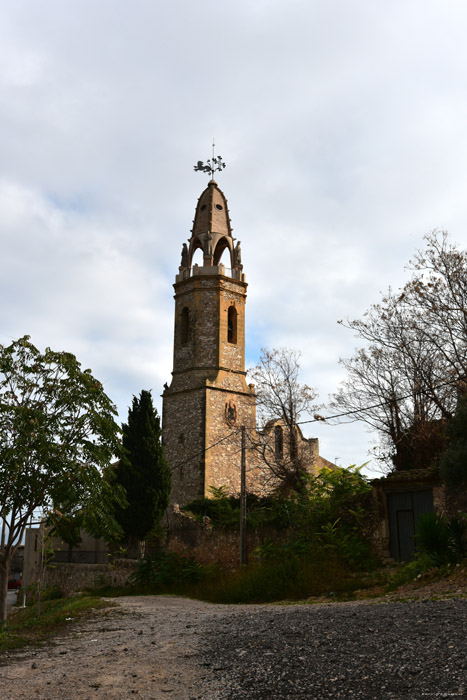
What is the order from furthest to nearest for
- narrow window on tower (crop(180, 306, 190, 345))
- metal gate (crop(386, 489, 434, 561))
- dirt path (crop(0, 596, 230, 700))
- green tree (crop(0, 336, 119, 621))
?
narrow window on tower (crop(180, 306, 190, 345))
metal gate (crop(386, 489, 434, 561))
green tree (crop(0, 336, 119, 621))
dirt path (crop(0, 596, 230, 700))

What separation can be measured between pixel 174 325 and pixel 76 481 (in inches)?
811

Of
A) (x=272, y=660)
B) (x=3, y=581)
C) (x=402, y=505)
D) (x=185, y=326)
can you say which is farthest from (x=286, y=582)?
(x=185, y=326)

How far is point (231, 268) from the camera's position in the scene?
34438 millimetres

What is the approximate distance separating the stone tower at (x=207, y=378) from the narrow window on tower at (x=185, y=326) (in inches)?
2.2

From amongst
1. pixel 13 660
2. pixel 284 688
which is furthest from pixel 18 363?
pixel 284 688

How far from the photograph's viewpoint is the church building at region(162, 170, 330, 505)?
30.0 metres

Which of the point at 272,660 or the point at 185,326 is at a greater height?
the point at 185,326

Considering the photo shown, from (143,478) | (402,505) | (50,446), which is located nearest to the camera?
(50,446)

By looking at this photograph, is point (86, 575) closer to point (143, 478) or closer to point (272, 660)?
point (143, 478)

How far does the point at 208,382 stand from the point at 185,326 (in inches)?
163

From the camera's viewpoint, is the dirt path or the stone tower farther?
the stone tower

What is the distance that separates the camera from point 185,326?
33.3 metres

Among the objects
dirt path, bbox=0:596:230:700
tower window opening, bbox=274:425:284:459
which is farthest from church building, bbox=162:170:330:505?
dirt path, bbox=0:596:230:700

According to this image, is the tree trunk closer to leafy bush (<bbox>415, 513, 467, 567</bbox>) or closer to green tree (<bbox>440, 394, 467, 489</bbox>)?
leafy bush (<bbox>415, 513, 467, 567</bbox>)
